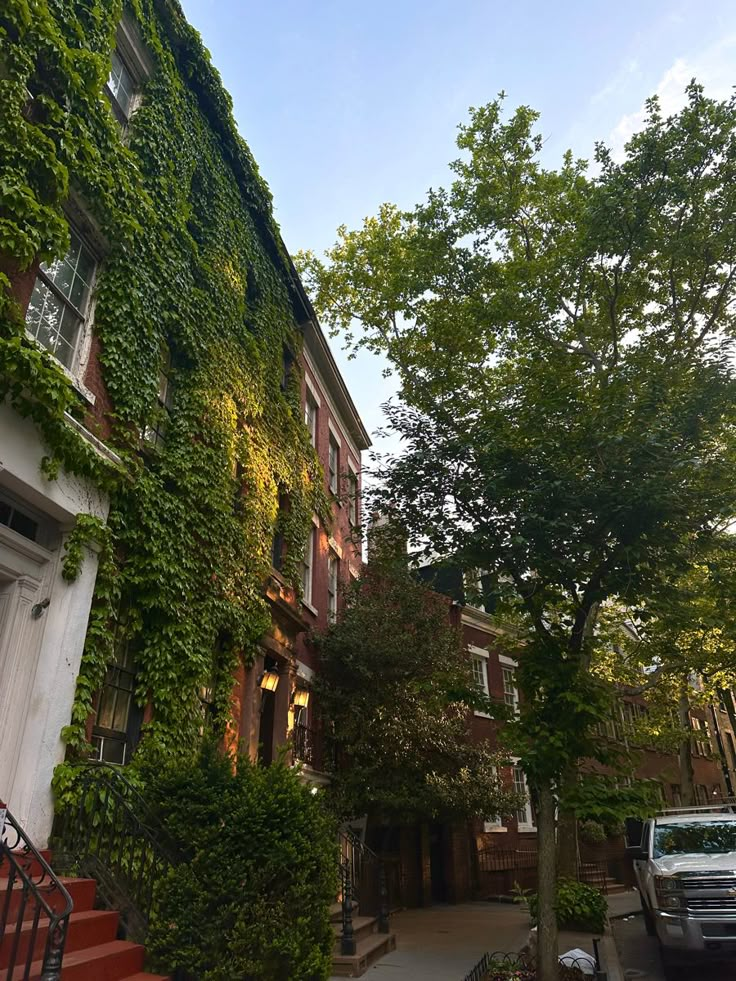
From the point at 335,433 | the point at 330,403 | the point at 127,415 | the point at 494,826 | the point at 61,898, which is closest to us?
the point at 61,898

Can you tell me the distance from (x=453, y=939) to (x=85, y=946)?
8823 millimetres

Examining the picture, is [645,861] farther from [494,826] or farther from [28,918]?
[494,826]

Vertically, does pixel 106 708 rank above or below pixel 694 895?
above

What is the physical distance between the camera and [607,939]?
1135 cm

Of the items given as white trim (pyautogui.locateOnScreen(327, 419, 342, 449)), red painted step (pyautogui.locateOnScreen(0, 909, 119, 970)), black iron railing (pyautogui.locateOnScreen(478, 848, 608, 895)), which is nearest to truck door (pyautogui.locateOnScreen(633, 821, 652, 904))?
red painted step (pyautogui.locateOnScreen(0, 909, 119, 970))

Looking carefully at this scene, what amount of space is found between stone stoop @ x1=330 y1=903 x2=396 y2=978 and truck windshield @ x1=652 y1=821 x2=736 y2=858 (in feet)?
14.1

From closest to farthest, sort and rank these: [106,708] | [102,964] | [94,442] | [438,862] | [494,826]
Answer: [102,964] < [94,442] < [106,708] < [438,862] < [494,826]

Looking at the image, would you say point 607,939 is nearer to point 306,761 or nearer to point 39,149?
point 306,761

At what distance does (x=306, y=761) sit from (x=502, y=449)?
331 inches

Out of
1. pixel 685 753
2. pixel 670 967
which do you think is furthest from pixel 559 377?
pixel 685 753

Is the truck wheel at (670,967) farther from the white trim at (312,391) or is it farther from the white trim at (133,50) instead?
the white trim at (133,50)

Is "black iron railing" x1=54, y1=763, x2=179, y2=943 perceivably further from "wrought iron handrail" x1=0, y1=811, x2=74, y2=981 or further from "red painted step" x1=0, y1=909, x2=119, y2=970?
"wrought iron handrail" x1=0, y1=811, x2=74, y2=981

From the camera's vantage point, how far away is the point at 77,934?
5227 millimetres

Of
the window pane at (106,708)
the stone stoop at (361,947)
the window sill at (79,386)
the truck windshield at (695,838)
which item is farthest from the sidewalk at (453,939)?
the window sill at (79,386)
